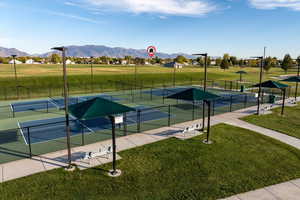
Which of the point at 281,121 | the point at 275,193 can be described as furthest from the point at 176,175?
the point at 281,121

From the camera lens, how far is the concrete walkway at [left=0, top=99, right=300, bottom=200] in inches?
332

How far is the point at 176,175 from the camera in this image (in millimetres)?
9828

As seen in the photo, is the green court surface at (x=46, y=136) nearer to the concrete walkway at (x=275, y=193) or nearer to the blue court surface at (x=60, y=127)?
the blue court surface at (x=60, y=127)

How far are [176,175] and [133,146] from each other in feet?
13.7

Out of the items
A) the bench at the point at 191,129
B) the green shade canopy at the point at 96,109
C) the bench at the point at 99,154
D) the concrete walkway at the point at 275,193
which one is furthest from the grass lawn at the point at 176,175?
the green shade canopy at the point at 96,109

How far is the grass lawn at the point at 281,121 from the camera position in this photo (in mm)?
16406

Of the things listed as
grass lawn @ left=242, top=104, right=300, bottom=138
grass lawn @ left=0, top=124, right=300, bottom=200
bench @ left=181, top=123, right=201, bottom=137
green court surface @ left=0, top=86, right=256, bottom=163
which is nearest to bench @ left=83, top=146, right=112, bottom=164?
grass lawn @ left=0, top=124, right=300, bottom=200

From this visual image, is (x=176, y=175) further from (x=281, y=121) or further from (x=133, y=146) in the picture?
(x=281, y=121)

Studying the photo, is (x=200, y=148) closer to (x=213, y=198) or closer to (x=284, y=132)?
(x=213, y=198)

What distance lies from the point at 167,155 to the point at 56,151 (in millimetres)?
6785

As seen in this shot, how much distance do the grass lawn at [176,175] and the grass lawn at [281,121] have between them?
4.01 metres

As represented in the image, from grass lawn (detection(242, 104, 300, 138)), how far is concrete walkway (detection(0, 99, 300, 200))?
0.99 metres

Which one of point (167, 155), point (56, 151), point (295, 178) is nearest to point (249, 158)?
point (295, 178)

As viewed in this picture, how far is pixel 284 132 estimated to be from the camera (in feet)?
52.0
